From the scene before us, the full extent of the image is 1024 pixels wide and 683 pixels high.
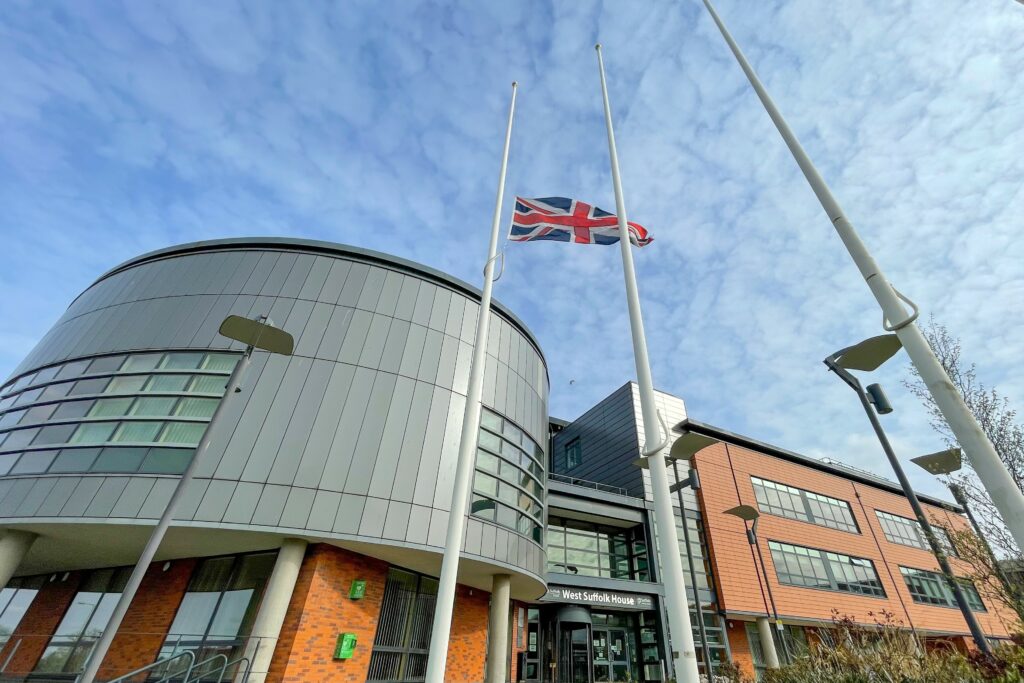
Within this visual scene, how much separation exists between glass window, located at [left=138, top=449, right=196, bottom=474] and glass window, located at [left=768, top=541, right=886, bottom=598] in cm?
2753

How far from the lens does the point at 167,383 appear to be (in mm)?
12898

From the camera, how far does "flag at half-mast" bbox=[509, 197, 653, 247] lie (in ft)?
34.5

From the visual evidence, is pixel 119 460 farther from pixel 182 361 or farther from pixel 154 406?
pixel 182 361

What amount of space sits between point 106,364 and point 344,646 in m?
10.0

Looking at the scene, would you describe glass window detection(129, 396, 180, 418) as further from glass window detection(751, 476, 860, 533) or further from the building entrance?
glass window detection(751, 476, 860, 533)

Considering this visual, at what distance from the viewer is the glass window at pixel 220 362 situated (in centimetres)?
1312

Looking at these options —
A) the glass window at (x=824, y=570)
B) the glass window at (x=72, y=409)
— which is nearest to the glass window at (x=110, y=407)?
the glass window at (x=72, y=409)

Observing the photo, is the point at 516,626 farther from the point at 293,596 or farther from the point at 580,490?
the point at 293,596

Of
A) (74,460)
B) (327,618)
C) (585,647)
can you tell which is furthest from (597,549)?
(74,460)

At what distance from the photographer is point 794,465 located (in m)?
31.5

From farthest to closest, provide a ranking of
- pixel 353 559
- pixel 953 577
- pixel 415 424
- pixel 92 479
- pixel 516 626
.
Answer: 1. pixel 516 626
2. pixel 415 424
3. pixel 353 559
4. pixel 92 479
5. pixel 953 577

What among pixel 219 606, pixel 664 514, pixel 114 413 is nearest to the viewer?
pixel 664 514

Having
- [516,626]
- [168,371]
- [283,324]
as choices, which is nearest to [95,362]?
[168,371]

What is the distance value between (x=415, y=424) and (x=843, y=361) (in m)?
10.1
